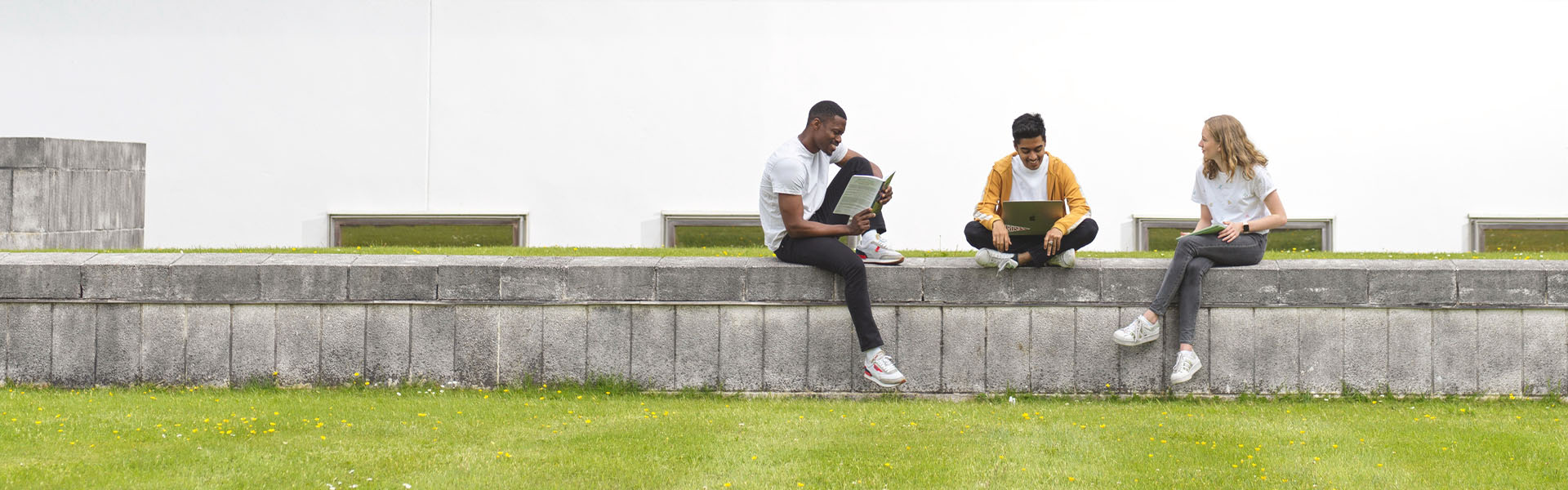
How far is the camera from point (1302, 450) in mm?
5293

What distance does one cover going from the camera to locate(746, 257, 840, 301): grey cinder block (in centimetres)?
659

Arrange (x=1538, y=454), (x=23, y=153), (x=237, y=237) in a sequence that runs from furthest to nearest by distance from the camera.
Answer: (x=237, y=237) → (x=23, y=153) → (x=1538, y=454)

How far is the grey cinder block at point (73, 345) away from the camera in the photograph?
6707 mm

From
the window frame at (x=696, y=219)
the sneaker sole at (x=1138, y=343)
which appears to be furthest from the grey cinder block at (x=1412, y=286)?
the window frame at (x=696, y=219)

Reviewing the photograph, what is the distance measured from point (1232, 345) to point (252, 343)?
482 cm

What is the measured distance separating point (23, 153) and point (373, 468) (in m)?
6.39

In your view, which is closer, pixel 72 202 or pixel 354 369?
pixel 354 369

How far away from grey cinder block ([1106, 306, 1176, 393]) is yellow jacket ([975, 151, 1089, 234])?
55 cm

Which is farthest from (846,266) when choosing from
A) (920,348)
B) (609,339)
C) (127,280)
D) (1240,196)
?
(127,280)

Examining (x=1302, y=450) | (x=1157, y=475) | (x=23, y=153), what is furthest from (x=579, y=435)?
(x=23, y=153)

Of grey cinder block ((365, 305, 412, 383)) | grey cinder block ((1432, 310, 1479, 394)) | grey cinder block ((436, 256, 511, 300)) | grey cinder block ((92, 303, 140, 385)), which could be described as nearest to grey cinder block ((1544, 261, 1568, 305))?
grey cinder block ((1432, 310, 1479, 394))

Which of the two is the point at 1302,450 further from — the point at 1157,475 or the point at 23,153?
the point at 23,153

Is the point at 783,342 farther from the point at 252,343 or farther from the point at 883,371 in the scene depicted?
the point at 252,343

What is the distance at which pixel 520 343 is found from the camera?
6707mm
